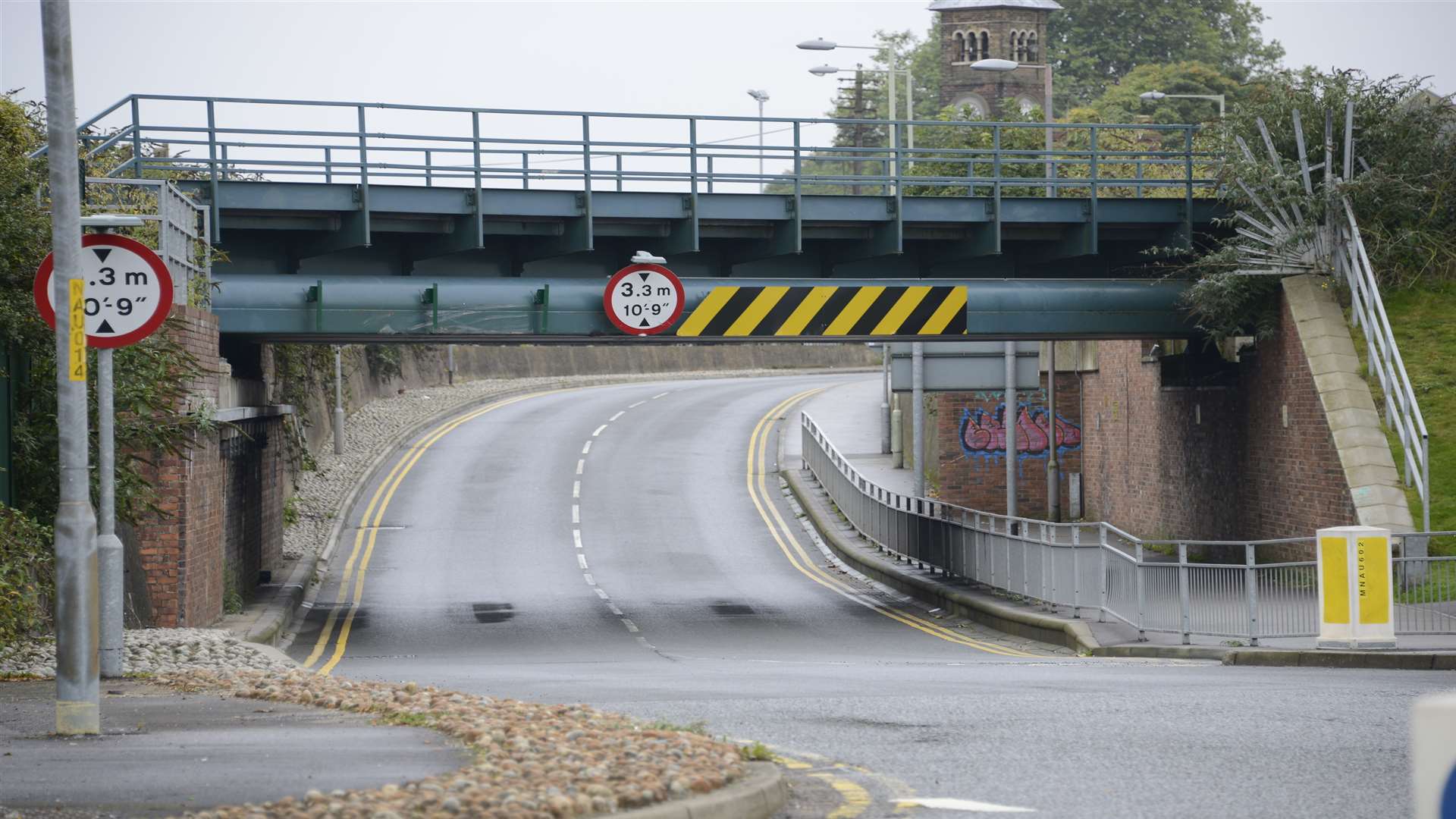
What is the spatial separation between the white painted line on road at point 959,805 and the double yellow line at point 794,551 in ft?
36.0

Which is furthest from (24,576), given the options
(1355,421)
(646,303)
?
(1355,421)

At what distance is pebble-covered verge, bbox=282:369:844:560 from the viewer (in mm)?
34969

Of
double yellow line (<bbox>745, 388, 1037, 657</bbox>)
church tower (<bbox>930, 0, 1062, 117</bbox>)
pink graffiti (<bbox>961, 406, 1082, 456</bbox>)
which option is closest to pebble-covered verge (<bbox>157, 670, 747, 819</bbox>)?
double yellow line (<bbox>745, 388, 1037, 657</bbox>)

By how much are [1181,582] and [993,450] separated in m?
19.8

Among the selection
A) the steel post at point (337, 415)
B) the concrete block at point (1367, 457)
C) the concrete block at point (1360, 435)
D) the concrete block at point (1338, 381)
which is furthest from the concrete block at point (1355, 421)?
the steel post at point (337, 415)

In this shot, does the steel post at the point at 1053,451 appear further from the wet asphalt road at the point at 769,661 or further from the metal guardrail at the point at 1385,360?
the metal guardrail at the point at 1385,360

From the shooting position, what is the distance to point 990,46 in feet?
340

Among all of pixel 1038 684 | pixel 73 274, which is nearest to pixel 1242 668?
pixel 1038 684

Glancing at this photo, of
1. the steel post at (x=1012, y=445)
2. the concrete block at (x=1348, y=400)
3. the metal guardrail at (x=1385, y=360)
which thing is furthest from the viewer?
the steel post at (x=1012, y=445)

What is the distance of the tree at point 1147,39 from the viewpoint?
100 meters

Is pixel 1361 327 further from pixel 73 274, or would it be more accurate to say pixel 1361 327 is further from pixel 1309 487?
pixel 73 274

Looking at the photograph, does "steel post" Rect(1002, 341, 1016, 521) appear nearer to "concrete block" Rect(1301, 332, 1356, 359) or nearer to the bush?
"concrete block" Rect(1301, 332, 1356, 359)

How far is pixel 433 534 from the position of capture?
3450 cm

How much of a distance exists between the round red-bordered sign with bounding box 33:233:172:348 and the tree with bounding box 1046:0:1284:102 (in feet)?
309
